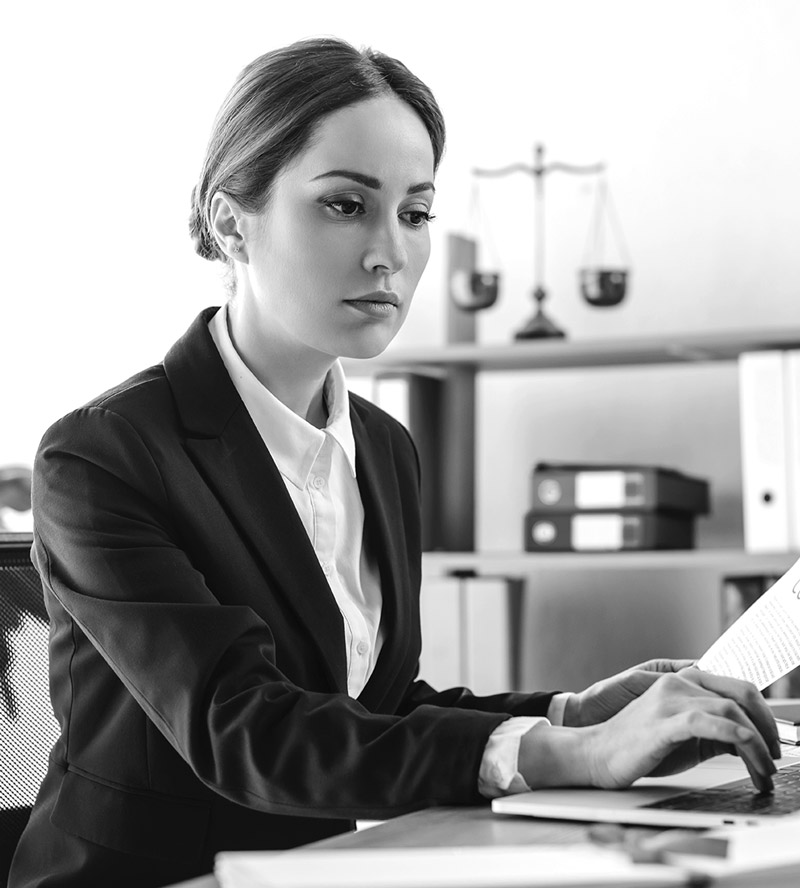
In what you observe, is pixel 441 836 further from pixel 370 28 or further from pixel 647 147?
pixel 370 28

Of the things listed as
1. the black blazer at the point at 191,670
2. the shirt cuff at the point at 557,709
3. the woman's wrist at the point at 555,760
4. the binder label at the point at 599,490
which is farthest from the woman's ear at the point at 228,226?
the binder label at the point at 599,490

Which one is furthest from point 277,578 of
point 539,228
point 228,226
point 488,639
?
point 539,228

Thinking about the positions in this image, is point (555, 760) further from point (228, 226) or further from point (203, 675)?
point (228, 226)

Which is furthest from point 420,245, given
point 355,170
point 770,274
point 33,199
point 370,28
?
point 33,199

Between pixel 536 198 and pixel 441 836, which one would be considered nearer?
pixel 441 836

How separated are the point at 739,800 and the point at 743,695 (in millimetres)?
72

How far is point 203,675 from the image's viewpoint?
0.98 m

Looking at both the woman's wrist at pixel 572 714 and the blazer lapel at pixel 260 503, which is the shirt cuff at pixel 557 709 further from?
the blazer lapel at pixel 260 503

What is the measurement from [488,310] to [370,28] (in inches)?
28.8

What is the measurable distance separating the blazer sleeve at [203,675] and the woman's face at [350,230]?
215 millimetres

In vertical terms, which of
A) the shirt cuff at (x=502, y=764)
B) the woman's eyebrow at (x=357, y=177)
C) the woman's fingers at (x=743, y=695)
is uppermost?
the woman's eyebrow at (x=357, y=177)

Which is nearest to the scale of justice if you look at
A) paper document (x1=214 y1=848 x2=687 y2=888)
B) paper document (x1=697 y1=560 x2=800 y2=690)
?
paper document (x1=697 y1=560 x2=800 y2=690)

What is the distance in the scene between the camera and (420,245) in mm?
1303

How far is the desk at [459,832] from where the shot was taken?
0.81 m
